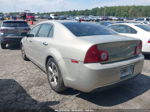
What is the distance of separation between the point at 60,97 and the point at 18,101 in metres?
0.86

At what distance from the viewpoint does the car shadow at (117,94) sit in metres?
3.15

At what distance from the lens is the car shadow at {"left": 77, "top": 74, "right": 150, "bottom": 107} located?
10.3ft

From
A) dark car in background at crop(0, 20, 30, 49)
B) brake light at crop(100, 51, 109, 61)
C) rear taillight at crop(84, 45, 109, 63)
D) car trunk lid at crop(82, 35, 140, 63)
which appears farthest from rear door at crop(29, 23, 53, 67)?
dark car in background at crop(0, 20, 30, 49)

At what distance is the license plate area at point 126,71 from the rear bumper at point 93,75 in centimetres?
8

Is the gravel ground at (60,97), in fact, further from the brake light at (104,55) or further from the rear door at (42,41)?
the brake light at (104,55)

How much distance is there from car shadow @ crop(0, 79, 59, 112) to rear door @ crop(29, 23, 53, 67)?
914 millimetres

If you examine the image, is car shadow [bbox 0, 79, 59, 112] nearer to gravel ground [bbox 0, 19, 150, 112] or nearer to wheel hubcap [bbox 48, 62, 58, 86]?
gravel ground [bbox 0, 19, 150, 112]

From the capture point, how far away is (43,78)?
4.34 m

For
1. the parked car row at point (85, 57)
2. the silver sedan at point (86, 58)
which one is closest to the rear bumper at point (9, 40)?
the parked car row at point (85, 57)

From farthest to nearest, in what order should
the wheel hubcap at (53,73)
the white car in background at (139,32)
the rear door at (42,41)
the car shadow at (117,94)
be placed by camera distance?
1. the white car in background at (139,32)
2. the rear door at (42,41)
3. the wheel hubcap at (53,73)
4. the car shadow at (117,94)

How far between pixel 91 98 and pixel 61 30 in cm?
162

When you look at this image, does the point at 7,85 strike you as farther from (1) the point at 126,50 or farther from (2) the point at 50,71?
(1) the point at 126,50

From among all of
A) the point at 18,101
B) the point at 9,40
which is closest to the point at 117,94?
the point at 18,101

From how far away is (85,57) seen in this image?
2625 millimetres
